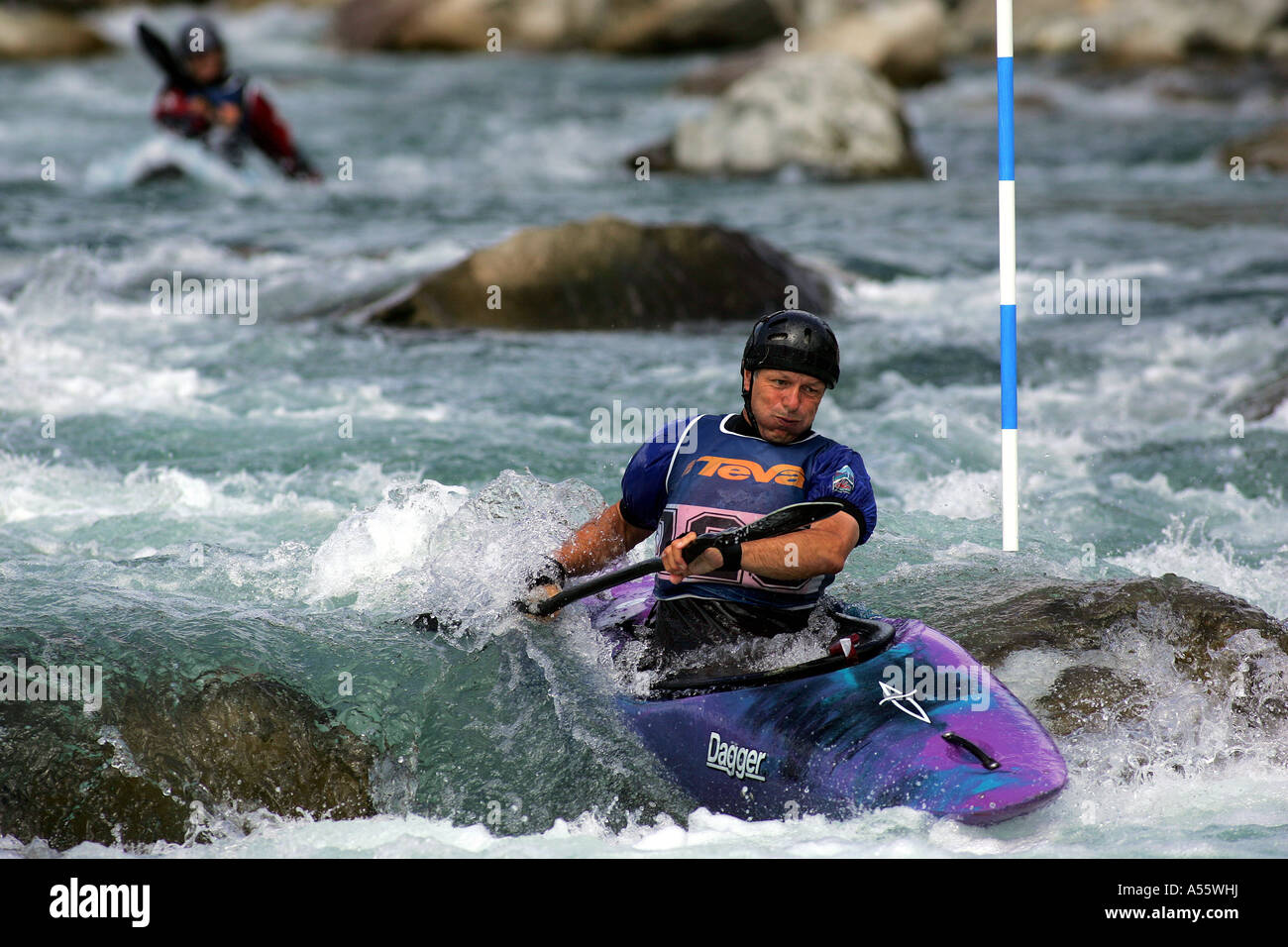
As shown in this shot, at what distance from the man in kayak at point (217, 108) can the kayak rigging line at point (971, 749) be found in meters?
9.77

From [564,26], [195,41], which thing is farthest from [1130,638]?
[564,26]

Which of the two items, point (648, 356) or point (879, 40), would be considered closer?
point (648, 356)

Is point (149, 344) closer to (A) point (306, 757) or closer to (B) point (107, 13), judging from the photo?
(A) point (306, 757)

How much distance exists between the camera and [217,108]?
12.0 m

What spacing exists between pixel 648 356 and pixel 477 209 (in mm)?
4548

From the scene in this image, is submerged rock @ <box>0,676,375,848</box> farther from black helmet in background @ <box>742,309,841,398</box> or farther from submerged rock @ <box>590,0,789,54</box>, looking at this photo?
submerged rock @ <box>590,0,789,54</box>

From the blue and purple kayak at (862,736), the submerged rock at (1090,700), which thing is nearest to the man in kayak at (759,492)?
the blue and purple kayak at (862,736)

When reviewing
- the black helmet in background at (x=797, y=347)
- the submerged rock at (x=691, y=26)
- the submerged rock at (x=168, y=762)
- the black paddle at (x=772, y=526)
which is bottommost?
the submerged rock at (x=168, y=762)

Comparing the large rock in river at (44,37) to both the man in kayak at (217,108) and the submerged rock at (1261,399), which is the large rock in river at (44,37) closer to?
the man in kayak at (217,108)

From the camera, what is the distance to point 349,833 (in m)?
3.75

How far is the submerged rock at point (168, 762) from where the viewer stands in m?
3.70

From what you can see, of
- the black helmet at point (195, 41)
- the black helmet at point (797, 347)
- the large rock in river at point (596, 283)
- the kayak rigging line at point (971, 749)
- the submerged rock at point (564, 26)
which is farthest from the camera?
the submerged rock at point (564, 26)
